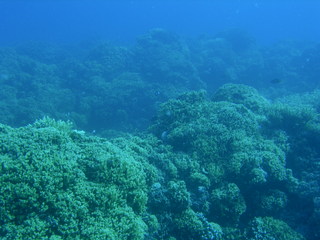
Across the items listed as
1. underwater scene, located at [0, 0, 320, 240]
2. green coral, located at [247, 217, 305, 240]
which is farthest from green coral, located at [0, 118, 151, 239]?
green coral, located at [247, 217, 305, 240]

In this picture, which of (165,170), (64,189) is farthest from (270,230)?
(64,189)

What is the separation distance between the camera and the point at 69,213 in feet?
17.4

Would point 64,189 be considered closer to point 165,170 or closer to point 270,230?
point 165,170

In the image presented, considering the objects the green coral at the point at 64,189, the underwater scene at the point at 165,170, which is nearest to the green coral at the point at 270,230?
the underwater scene at the point at 165,170

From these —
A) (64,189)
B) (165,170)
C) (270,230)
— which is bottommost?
(64,189)

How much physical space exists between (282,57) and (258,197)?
1128 inches

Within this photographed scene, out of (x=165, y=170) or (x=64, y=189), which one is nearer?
(x=64, y=189)

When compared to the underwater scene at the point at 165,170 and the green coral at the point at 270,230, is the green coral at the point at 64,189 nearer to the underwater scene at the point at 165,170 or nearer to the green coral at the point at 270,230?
the underwater scene at the point at 165,170

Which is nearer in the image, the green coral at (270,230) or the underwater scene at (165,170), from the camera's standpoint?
the underwater scene at (165,170)

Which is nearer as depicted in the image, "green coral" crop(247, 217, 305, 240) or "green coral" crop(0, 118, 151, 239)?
"green coral" crop(0, 118, 151, 239)

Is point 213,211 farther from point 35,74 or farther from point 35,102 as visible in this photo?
point 35,74

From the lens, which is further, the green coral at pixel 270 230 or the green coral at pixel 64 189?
the green coral at pixel 270 230

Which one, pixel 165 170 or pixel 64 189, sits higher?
pixel 165 170

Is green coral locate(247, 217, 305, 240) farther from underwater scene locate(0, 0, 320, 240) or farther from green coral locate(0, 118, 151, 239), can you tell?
green coral locate(0, 118, 151, 239)
